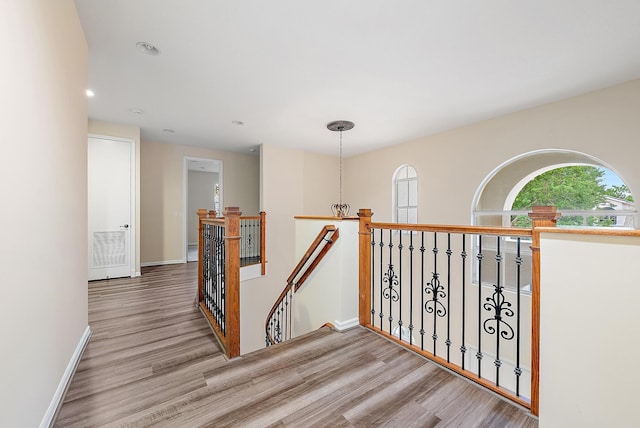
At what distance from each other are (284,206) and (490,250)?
4.05m

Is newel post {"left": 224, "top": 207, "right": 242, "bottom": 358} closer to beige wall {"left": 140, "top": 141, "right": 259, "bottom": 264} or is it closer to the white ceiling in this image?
the white ceiling

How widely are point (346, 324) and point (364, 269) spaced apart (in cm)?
56

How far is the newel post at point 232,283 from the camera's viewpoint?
1.99m

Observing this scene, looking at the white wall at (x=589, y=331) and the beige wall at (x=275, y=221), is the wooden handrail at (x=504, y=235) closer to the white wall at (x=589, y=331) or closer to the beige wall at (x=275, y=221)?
the white wall at (x=589, y=331)

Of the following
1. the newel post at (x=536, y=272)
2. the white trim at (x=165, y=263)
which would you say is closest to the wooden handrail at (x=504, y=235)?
the newel post at (x=536, y=272)

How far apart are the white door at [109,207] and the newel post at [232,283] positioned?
131 inches

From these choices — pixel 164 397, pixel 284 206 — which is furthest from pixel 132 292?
pixel 284 206

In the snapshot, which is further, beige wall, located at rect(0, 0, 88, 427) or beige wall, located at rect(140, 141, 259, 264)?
beige wall, located at rect(140, 141, 259, 264)

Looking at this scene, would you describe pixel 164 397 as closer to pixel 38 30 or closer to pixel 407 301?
pixel 38 30

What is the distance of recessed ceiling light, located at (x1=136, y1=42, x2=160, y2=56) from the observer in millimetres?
2199

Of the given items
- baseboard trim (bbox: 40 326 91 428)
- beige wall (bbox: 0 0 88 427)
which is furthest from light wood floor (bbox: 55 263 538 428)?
beige wall (bbox: 0 0 88 427)

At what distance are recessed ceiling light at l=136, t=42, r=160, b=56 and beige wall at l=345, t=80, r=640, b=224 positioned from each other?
4.18 meters

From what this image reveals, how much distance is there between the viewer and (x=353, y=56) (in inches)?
91.9

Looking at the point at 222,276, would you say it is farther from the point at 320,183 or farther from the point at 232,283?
the point at 320,183
